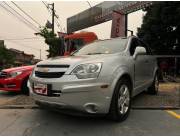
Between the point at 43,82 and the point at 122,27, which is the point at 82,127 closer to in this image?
the point at 43,82

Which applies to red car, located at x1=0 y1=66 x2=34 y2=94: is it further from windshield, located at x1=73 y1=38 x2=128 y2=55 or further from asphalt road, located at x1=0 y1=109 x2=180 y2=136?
windshield, located at x1=73 y1=38 x2=128 y2=55

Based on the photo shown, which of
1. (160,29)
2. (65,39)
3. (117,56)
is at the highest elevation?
(160,29)

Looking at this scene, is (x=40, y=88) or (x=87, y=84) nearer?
(x=87, y=84)

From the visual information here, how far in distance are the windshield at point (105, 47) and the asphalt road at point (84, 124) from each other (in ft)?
4.52

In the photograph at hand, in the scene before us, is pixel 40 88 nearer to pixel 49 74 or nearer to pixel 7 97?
pixel 49 74

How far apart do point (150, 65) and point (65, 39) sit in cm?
819

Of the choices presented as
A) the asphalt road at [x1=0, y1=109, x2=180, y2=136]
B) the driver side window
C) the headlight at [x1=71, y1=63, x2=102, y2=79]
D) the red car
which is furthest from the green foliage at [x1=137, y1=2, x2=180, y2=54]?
the headlight at [x1=71, y1=63, x2=102, y2=79]

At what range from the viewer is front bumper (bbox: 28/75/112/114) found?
3.33 metres

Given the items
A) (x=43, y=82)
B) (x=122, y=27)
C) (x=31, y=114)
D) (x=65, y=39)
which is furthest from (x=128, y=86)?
(x=65, y=39)

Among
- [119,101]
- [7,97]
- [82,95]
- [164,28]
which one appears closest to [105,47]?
[119,101]

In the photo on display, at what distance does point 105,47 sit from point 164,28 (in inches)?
619

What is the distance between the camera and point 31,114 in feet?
14.7

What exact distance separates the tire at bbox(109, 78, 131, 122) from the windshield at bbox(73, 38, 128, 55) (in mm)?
784

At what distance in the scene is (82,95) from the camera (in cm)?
334
